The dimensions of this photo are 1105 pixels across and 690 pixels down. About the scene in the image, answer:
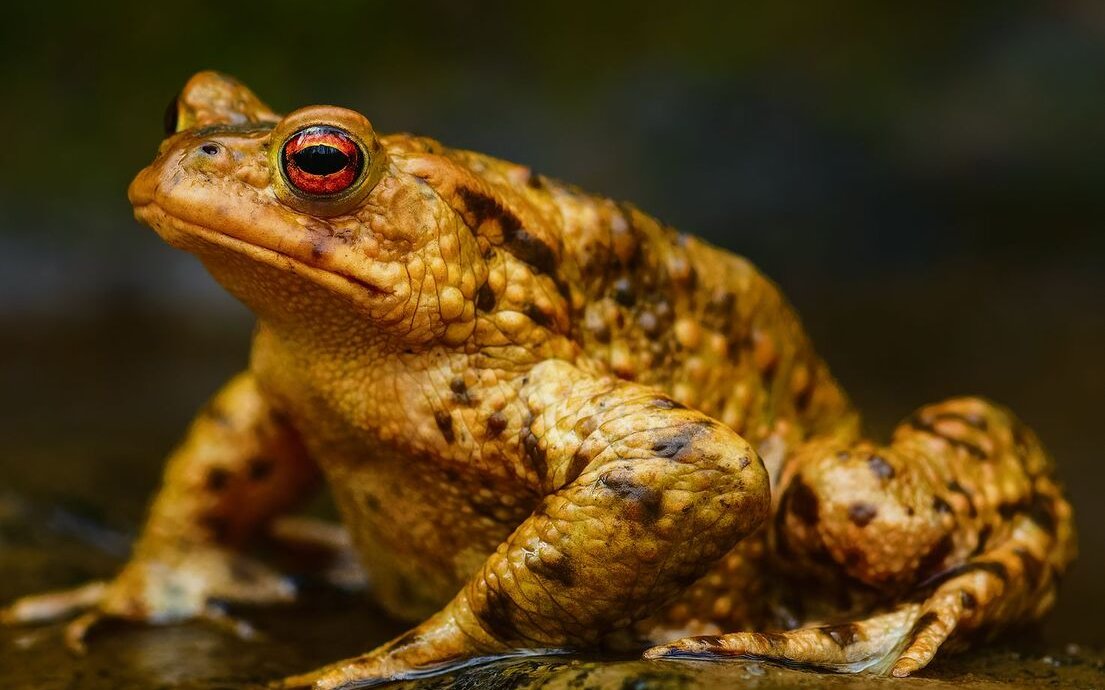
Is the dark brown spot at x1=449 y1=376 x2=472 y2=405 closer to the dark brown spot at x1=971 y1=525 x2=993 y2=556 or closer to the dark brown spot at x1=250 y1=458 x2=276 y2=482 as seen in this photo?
the dark brown spot at x1=250 y1=458 x2=276 y2=482

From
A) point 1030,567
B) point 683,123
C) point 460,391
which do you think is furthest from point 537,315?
point 683,123

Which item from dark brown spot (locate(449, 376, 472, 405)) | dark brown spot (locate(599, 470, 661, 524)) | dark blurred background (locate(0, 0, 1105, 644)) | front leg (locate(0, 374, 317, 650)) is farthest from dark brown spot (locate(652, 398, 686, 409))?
dark blurred background (locate(0, 0, 1105, 644))

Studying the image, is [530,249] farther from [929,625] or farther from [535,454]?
[929,625]

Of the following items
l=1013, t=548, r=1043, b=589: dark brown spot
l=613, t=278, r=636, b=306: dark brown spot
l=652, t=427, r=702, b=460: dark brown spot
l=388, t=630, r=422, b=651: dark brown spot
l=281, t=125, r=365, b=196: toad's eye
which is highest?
l=281, t=125, r=365, b=196: toad's eye

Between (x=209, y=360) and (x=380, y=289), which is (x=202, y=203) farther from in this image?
(x=209, y=360)

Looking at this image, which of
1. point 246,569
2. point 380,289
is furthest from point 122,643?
point 380,289

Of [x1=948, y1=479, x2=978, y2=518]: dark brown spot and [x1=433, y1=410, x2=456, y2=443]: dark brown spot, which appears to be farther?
[x1=948, y1=479, x2=978, y2=518]: dark brown spot

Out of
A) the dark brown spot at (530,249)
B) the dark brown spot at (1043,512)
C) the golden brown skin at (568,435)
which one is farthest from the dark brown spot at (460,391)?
the dark brown spot at (1043,512)
